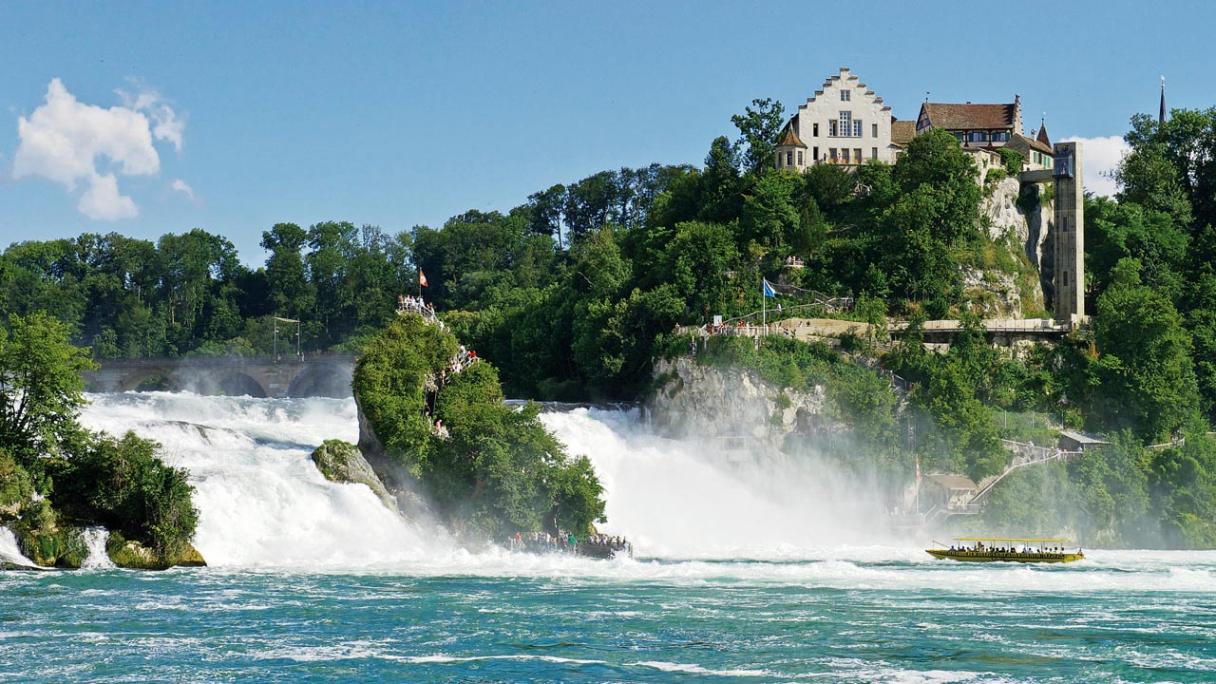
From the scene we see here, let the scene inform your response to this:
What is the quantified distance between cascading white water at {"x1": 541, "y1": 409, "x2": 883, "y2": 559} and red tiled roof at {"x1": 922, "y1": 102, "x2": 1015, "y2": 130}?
105 feet

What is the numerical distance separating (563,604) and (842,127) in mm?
58655

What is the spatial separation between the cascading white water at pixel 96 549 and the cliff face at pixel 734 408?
33467 mm

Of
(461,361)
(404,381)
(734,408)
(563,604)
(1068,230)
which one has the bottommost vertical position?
(563,604)

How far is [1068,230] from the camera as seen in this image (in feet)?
335

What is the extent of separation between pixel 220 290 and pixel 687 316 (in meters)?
77.9

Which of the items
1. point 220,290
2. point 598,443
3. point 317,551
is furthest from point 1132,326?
point 220,290

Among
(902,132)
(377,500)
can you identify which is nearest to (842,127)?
(902,132)

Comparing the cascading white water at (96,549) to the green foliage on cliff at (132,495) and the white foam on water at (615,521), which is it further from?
the white foam on water at (615,521)

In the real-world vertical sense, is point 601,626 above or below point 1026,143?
below

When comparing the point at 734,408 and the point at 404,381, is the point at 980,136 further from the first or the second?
the point at 404,381

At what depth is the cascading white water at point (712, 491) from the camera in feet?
263

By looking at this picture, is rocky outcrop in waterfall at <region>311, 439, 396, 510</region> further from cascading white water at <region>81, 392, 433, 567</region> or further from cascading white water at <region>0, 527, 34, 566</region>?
cascading white water at <region>0, 527, 34, 566</region>

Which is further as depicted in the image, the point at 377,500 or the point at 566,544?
the point at 566,544

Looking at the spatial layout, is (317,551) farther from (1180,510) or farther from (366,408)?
(1180,510)
